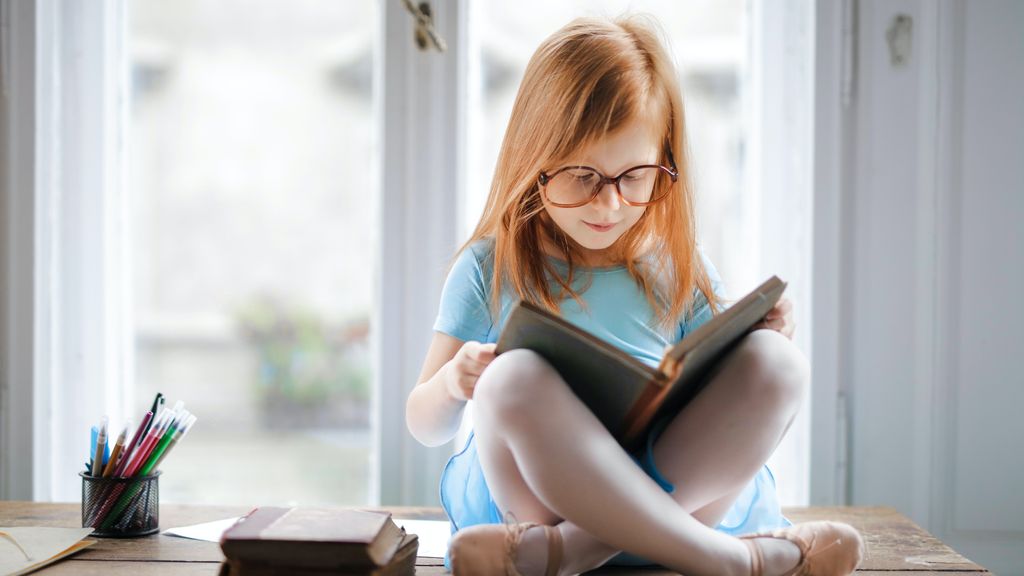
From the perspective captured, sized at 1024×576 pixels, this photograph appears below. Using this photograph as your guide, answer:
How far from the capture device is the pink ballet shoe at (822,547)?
1.09 m

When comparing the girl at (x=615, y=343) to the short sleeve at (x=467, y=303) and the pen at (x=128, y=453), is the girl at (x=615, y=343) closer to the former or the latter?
the short sleeve at (x=467, y=303)

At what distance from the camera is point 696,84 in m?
2.08

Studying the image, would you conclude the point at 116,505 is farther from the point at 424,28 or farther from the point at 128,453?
the point at 424,28

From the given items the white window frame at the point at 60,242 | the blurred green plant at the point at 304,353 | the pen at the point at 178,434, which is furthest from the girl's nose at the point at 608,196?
the white window frame at the point at 60,242

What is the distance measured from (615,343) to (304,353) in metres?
1.17

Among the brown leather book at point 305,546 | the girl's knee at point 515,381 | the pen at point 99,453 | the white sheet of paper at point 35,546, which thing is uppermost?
the girl's knee at point 515,381

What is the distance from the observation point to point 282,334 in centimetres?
234

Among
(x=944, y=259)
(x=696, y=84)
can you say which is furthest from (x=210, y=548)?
(x=944, y=259)

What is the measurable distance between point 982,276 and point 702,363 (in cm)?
109

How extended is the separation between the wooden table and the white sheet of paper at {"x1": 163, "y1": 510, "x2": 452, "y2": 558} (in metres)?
0.02

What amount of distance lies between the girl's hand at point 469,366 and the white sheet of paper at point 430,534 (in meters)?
0.28

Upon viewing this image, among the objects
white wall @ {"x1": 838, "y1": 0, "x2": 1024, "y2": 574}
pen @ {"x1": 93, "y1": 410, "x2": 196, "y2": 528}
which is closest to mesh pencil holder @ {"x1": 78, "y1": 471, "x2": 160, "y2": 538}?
pen @ {"x1": 93, "y1": 410, "x2": 196, "y2": 528}

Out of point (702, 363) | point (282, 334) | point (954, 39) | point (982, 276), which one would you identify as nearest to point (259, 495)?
point (282, 334)

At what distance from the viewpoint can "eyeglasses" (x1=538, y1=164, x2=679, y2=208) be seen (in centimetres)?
126
